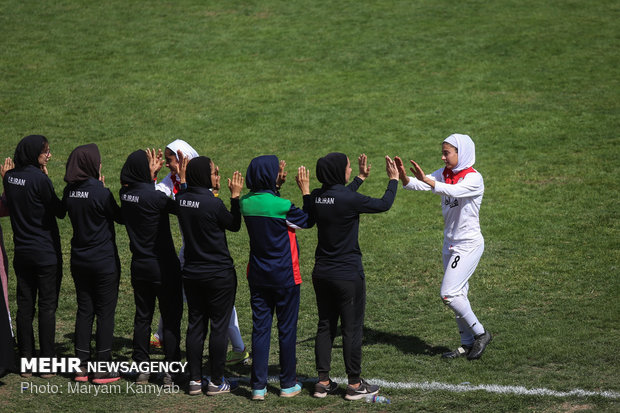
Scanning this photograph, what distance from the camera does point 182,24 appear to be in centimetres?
2412

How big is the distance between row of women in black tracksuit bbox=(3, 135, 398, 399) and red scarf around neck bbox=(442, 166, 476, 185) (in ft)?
3.66

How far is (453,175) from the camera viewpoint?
8.44 meters

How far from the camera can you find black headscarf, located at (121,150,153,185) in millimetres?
7230

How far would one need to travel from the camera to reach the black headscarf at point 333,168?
6992 mm

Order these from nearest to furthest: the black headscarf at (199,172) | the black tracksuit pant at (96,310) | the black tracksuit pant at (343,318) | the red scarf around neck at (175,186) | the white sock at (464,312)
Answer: the black headscarf at (199,172) → the black tracksuit pant at (343,318) → the black tracksuit pant at (96,310) → the white sock at (464,312) → the red scarf around neck at (175,186)

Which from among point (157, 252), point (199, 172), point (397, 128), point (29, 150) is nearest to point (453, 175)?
point (199, 172)

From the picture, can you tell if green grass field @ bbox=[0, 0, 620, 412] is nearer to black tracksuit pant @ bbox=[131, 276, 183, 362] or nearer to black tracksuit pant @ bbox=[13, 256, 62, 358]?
black tracksuit pant @ bbox=[13, 256, 62, 358]

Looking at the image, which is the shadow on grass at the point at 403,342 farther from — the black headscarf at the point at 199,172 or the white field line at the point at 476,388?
the black headscarf at the point at 199,172

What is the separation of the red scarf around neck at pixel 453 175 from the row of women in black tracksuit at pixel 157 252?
43.9 inches

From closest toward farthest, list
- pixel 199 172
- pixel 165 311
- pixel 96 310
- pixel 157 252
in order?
pixel 199 172 < pixel 157 252 < pixel 165 311 < pixel 96 310

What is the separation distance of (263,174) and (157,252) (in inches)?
54.5

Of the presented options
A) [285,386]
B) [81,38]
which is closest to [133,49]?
[81,38]

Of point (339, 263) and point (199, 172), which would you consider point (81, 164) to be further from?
point (339, 263)

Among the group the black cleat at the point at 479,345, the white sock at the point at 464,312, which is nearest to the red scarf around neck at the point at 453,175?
the white sock at the point at 464,312
